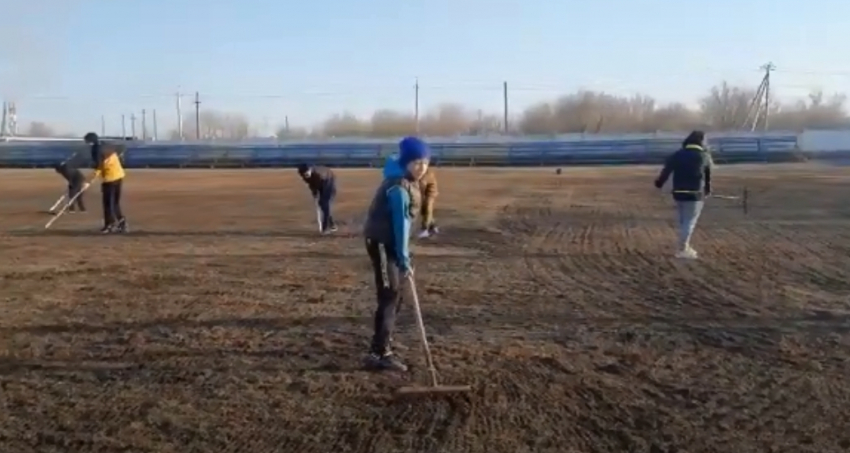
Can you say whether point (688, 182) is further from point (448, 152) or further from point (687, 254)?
point (448, 152)

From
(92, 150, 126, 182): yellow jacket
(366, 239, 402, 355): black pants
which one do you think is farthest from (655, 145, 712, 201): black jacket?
(92, 150, 126, 182): yellow jacket

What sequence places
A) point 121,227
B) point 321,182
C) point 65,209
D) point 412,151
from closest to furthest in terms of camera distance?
point 412,151
point 321,182
point 121,227
point 65,209

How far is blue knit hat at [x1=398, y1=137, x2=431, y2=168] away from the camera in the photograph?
21.2 ft

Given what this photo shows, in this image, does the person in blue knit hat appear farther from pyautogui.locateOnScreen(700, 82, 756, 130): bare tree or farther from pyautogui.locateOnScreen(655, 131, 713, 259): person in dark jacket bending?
pyautogui.locateOnScreen(700, 82, 756, 130): bare tree

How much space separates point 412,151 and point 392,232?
60cm

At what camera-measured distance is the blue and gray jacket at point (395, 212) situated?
6.45 meters

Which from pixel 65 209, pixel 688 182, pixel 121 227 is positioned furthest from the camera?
pixel 65 209

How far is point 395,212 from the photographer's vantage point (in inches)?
254

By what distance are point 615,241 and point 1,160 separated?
49491 millimetres

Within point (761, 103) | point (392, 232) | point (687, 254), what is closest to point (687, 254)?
point (687, 254)

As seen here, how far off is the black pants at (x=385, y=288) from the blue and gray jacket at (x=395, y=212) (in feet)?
0.24

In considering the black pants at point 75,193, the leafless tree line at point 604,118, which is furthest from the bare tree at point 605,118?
the black pants at point 75,193

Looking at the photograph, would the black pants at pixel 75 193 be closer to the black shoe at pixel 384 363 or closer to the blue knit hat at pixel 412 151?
the black shoe at pixel 384 363

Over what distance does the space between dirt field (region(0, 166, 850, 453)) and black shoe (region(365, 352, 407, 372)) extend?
0.12 meters
